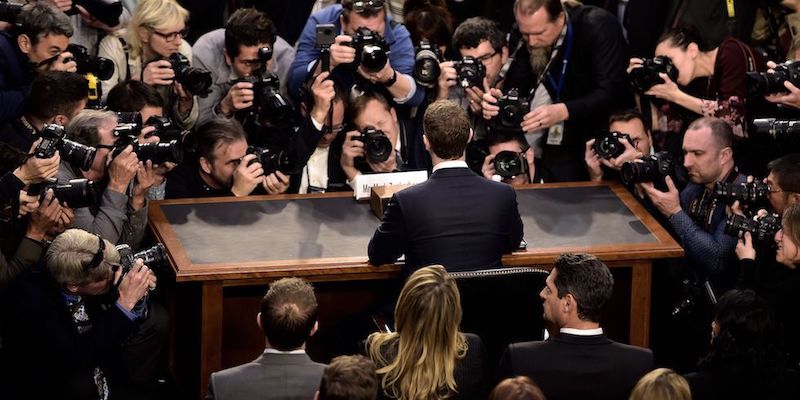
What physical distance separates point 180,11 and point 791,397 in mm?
3721

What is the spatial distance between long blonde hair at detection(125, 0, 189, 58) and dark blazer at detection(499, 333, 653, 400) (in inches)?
121

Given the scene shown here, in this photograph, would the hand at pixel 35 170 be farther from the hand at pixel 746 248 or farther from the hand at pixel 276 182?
the hand at pixel 746 248

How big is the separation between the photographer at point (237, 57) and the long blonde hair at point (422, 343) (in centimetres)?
249

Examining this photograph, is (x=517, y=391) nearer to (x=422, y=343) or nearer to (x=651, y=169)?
(x=422, y=343)

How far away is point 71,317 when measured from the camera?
17.7ft

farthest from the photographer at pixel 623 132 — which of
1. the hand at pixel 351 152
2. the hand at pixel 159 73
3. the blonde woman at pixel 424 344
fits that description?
the blonde woman at pixel 424 344

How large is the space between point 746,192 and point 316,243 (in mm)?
1893

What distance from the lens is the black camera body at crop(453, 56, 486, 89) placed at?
23.0 feet

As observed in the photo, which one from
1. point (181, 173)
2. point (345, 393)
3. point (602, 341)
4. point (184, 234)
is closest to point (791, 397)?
point (602, 341)

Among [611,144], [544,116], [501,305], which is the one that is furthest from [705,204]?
[501,305]

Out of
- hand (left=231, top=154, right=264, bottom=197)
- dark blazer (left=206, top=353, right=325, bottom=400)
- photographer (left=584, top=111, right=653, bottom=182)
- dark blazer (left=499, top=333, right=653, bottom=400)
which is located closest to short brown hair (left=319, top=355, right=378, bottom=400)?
dark blazer (left=206, top=353, right=325, bottom=400)

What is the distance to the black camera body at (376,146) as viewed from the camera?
653 cm

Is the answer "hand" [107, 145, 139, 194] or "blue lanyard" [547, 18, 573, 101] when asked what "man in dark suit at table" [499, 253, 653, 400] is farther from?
"blue lanyard" [547, 18, 573, 101]

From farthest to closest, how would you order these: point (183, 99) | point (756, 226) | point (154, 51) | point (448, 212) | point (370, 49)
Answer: point (154, 51)
point (183, 99)
point (370, 49)
point (756, 226)
point (448, 212)
